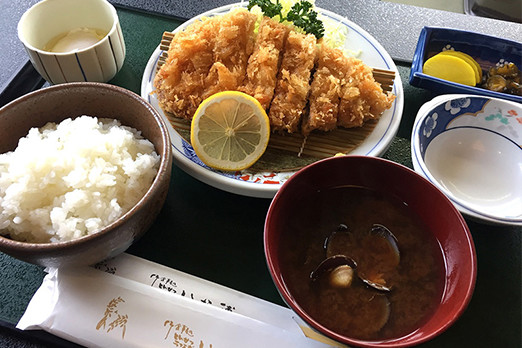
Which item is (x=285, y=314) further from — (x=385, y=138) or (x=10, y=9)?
(x=10, y=9)

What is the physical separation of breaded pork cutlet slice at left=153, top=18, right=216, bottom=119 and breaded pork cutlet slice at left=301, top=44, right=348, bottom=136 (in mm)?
462

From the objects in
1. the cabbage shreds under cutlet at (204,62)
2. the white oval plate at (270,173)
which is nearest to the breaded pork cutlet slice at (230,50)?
the cabbage shreds under cutlet at (204,62)

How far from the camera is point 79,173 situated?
1231mm

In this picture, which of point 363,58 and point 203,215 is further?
point 363,58

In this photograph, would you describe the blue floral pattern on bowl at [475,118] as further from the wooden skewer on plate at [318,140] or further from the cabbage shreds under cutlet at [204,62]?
the cabbage shreds under cutlet at [204,62]

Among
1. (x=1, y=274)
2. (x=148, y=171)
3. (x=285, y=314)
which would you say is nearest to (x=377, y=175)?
(x=285, y=314)

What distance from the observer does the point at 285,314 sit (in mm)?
1167

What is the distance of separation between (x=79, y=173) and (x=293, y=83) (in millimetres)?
904

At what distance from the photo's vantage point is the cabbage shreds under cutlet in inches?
66.5

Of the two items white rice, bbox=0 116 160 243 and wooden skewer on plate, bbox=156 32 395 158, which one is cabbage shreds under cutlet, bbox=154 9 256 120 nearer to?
wooden skewer on plate, bbox=156 32 395 158

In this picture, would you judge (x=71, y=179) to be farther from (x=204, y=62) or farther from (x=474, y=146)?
(x=474, y=146)

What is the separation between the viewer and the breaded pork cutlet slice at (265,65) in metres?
1.68

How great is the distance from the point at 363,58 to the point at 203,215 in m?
1.07

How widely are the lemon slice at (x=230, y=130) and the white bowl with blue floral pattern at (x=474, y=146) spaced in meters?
0.57
